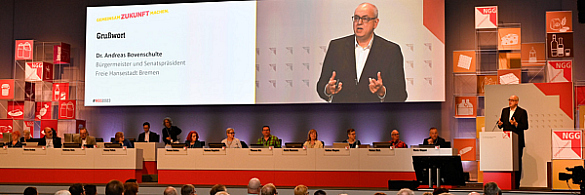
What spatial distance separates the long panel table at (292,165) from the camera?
912cm

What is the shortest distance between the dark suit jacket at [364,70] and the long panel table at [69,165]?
397 centimetres

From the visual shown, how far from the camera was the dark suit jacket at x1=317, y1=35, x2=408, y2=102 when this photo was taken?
11156 mm

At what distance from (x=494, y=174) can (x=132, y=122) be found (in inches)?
311

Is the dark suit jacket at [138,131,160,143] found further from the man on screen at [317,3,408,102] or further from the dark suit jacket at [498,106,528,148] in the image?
the dark suit jacket at [498,106,528,148]

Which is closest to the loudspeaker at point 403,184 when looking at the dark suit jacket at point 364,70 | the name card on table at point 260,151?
the name card on table at point 260,151

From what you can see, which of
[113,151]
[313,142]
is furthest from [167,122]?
[313,142]

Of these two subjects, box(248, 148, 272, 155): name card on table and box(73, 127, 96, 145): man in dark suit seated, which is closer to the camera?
box(248, 148, 272, 155): name card on table

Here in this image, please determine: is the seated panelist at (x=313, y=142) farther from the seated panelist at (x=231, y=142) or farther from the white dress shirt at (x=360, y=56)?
the white dress shirt at (x=360, y=56)

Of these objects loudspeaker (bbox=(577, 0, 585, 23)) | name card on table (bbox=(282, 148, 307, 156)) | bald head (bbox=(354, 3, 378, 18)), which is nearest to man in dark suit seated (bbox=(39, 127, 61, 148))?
name card on table (bbox=(282, 148, 307, 156))

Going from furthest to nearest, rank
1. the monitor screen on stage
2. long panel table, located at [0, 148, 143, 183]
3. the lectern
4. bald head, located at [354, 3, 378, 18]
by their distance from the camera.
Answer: bald head, located at [354, 3, 378, 18] < the monitor screen on stage < long panel table, located at [0, 148, 143, 183] < the lectern

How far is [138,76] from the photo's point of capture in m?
12.0

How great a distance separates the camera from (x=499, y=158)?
7.88m

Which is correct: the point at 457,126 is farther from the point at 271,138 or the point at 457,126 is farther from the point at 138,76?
the point at 138,76

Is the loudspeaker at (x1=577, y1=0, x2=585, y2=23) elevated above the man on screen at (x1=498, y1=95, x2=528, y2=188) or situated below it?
above
